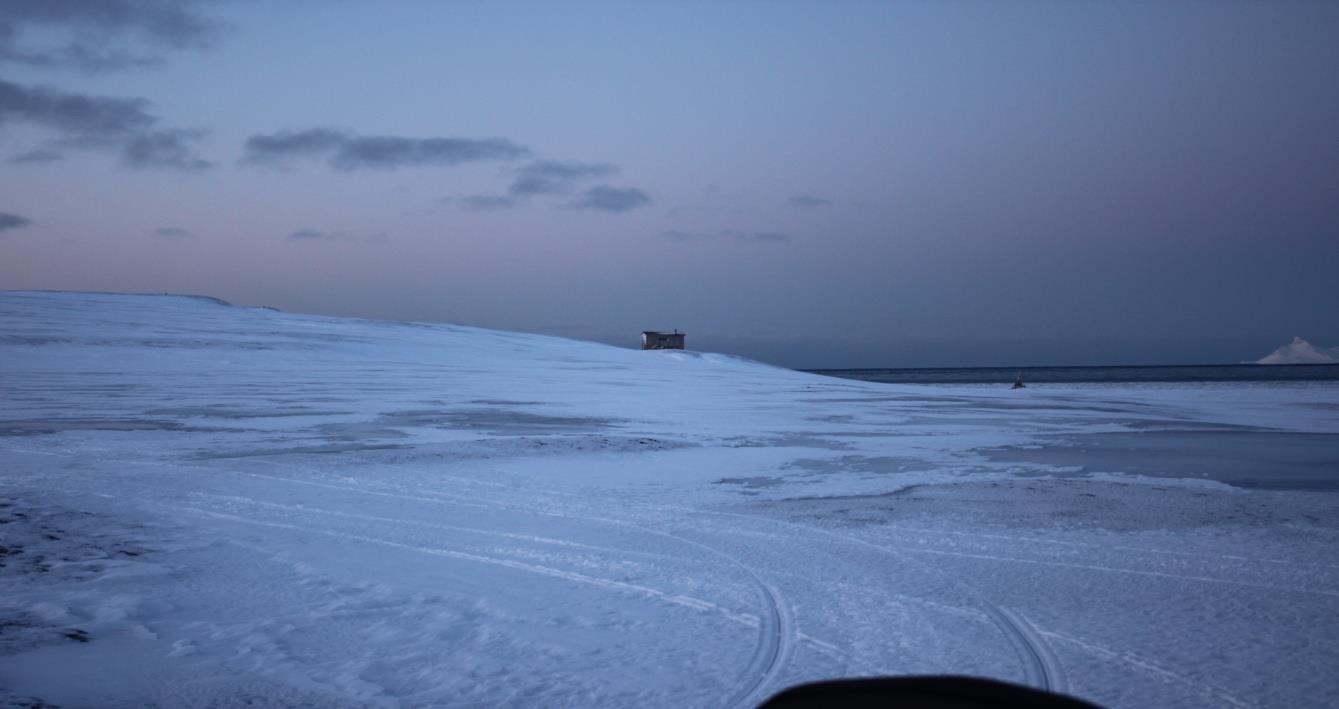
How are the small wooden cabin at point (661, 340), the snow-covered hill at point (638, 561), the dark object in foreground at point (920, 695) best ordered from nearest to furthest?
the dark object in foreground at point (920, 695) → the snow-covered hill at point (638, 561) → the small wooden cabin at point (661, 340)

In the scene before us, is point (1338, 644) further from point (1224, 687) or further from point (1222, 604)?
point (1224, 687)

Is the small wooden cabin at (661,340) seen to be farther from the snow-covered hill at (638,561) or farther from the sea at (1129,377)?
the snow-covered hill at (638,561)

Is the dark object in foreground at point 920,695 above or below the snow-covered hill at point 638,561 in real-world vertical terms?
above

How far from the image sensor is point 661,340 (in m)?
44.3

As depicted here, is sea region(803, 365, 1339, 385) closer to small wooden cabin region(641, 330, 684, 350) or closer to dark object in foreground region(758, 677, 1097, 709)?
small wooden cabin region(641, 330, 684, 350)

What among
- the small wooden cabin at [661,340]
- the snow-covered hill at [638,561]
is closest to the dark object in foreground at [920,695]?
the snow-covered hill at [638,561]

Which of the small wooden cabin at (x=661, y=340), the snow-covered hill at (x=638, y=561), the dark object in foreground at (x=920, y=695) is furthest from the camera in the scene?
the small wooden cabin at (x=661, y=340)

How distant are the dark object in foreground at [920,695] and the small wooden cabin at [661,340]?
42.4 meters

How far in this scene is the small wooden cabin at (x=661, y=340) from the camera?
4406cm

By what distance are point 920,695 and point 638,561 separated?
12.1ft

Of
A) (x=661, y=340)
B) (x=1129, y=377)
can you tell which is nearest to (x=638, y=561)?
(x=661, y=340)

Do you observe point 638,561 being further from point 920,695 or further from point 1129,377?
point 1129,377

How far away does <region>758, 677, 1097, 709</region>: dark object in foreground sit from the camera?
136 cm

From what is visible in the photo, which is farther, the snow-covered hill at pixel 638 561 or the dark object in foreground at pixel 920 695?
the snow-covered hill at pixel 638 561
